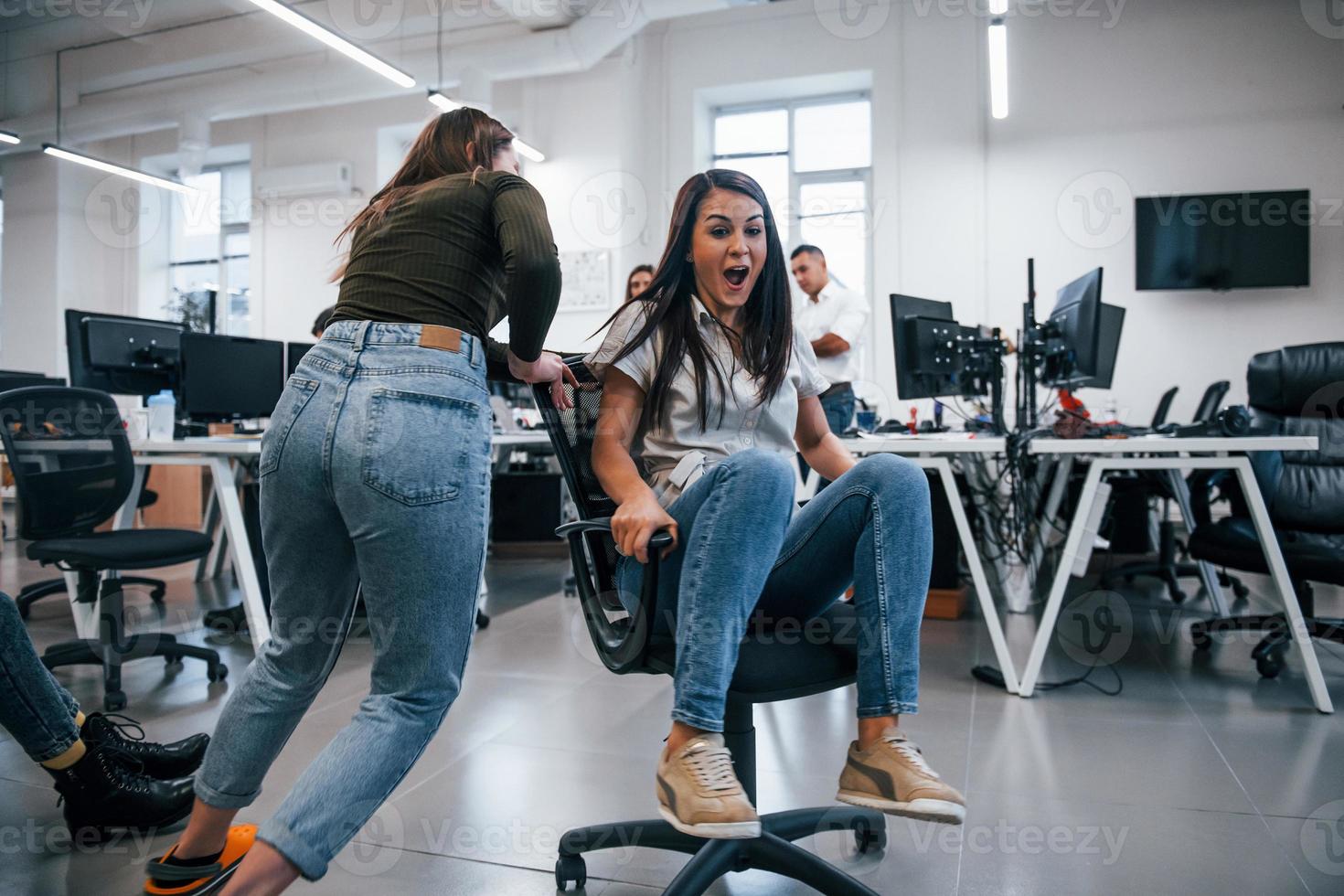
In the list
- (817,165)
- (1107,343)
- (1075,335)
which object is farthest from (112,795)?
(817,165)

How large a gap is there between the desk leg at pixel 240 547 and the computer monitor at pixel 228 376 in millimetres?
662

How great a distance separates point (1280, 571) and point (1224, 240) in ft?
13.5

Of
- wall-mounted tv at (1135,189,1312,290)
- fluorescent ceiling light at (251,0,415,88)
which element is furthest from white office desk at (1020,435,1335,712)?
fluorescent ceiling light at (251,0,415,88)

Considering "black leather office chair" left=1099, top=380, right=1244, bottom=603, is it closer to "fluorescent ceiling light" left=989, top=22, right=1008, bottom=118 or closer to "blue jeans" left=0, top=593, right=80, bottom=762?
"fluorescent ceiling light" left=989, top=22, right=1008, bottom=118

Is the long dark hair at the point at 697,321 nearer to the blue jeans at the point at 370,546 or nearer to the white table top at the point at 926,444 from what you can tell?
the blue jeans at the point at 370,546

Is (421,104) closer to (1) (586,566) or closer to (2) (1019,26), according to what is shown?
(2) (1019,26)

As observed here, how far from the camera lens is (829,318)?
14.8ft

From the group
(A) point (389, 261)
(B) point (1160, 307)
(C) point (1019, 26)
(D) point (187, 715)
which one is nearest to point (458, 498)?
(A) point (389, 261)

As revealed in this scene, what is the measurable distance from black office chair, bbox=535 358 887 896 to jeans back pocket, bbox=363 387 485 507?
231mm

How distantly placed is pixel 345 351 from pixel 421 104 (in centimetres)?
679

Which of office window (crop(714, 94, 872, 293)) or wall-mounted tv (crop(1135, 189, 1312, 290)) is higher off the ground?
office window (crop(714, 94, 872, 293))

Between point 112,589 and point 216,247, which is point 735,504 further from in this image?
point 216,247

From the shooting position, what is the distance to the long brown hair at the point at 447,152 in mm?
1264

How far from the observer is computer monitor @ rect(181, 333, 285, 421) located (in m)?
3.20
